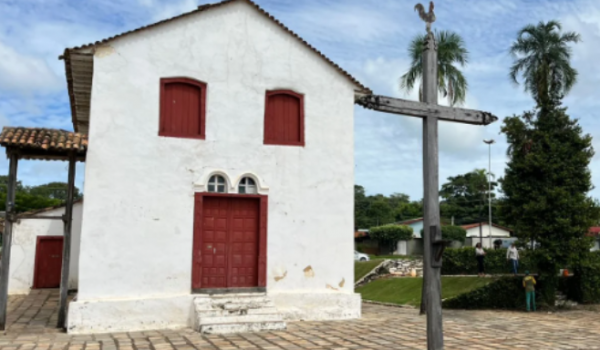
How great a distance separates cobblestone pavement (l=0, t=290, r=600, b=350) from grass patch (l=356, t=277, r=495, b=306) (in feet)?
20.8

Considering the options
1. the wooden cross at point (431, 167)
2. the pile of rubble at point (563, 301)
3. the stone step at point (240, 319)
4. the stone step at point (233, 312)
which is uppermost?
the wooden cross at point (431, 167)

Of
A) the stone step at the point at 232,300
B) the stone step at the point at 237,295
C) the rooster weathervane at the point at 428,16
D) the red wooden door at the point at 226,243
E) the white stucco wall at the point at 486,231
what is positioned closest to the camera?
the rooster weathervane at the point at 428,16

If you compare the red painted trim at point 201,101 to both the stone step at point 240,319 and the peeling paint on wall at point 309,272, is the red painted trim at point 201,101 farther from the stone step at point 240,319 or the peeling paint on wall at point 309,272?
the stone step at point 240,319

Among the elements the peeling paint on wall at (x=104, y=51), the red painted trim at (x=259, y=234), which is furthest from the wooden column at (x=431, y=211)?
the peeling paint on wall at (x=104, y=51)

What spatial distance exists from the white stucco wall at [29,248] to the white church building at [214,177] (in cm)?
653

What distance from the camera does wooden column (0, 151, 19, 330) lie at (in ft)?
35.3

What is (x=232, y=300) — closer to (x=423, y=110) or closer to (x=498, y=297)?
(x=423, y=110)

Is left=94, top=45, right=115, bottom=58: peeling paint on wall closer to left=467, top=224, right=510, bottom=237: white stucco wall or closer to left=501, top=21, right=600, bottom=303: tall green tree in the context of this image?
left=501, top=21, right=600, bottom=303: tall green tree

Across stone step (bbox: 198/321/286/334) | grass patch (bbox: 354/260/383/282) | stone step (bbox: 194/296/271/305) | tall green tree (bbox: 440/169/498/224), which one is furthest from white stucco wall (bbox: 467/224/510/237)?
stone step (bbox: 198/321/286/334)

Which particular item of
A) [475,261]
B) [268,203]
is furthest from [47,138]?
[475,261]

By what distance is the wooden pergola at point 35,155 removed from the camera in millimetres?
10859

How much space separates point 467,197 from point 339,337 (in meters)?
63.9

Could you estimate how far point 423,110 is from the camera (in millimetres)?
7777

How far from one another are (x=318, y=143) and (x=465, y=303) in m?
8.38
